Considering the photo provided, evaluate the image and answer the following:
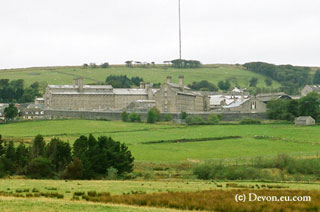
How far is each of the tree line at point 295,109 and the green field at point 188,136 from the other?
7.72 meters

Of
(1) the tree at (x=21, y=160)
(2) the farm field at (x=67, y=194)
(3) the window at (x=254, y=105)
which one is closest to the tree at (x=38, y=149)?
(1) the tree at (x=21, y=160)

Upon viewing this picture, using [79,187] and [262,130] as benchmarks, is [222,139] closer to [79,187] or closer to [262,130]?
[262,130]

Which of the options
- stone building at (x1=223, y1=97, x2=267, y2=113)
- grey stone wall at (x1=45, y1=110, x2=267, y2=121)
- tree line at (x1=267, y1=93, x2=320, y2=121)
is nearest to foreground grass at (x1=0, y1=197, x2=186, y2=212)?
tree line at (x1=267, y1=93, x2=320, y2=121)

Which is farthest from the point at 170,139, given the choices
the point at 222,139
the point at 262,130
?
the point at 262,130

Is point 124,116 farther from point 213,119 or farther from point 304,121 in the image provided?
point 304,121

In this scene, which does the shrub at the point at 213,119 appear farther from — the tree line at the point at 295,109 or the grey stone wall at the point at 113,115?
the tree line at the point at 295,109

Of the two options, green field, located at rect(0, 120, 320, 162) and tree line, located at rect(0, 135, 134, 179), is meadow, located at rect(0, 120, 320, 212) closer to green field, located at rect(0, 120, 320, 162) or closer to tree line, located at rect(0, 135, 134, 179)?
green field, located at rect(0, 120, 320, 162)

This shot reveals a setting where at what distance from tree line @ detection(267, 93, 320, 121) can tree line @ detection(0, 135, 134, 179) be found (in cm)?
5814

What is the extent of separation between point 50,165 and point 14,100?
101m

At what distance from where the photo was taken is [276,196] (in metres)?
28.5

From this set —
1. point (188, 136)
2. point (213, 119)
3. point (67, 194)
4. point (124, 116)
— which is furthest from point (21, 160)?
point (213, 119)

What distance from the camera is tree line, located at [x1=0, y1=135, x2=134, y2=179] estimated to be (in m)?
43.4

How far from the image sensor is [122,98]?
13625 centimetres

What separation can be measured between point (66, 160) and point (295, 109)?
64.9 metres
